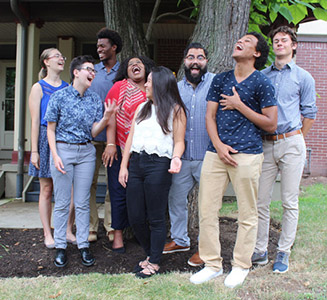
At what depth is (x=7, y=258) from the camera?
136 inches

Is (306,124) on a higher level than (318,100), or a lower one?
lower

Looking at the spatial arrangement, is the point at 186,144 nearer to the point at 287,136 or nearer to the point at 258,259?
the point at 287,136

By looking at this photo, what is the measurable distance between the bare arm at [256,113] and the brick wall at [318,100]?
878 centimetres

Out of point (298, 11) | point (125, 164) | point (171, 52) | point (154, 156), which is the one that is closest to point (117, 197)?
point (125, 164)

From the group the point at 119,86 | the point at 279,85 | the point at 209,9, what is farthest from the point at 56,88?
the point at 279,85

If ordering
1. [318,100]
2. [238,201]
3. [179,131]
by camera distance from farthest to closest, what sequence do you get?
1. [318,100]
2. [179,131]
3. [238,201]

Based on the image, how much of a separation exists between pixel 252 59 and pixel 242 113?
45cm

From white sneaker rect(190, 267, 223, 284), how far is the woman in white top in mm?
333

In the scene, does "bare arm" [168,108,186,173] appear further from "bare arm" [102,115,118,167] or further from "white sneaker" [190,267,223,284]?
"white sneaker" [190,267,223,284]

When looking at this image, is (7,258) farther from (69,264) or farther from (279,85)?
(279,85)

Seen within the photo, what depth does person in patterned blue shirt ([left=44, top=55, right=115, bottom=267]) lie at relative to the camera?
3143mm

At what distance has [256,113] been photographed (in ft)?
9.03

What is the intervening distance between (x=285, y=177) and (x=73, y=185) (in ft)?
6.15

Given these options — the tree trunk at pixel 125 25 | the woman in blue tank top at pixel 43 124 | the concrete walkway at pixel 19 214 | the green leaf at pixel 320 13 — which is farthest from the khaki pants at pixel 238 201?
the concrete walkway at pixel 19 214
